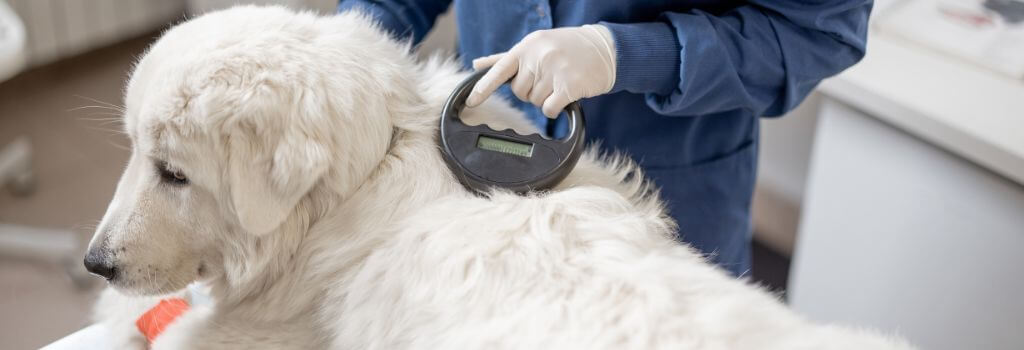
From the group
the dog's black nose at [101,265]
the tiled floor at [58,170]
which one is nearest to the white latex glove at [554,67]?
the dog's black nose at [101,265]

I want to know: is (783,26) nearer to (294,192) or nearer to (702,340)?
(702,340)

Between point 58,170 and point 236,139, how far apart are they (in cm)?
222

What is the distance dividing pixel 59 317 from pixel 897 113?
213cm

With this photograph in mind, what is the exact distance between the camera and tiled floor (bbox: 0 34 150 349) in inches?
87.7

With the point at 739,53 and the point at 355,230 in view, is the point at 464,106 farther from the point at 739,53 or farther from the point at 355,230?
the point at 739,53

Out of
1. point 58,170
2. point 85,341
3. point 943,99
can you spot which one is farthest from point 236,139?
point 58,170

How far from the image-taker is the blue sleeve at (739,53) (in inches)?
40.9

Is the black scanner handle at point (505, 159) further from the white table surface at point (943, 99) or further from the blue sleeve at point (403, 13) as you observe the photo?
the white table surface at point (943, 99)

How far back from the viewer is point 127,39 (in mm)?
3334

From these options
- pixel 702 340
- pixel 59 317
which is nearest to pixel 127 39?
pixel 59 317

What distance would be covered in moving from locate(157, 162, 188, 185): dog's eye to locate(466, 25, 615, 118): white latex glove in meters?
0.33

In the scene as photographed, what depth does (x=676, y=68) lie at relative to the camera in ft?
3.48

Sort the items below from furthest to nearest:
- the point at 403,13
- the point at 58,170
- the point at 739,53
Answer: the point at 58,170
the point at 403,13
the point at 739,53

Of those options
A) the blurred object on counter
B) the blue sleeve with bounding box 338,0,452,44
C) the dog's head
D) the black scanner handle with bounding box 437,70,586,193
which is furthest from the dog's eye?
the blurred object on counter
